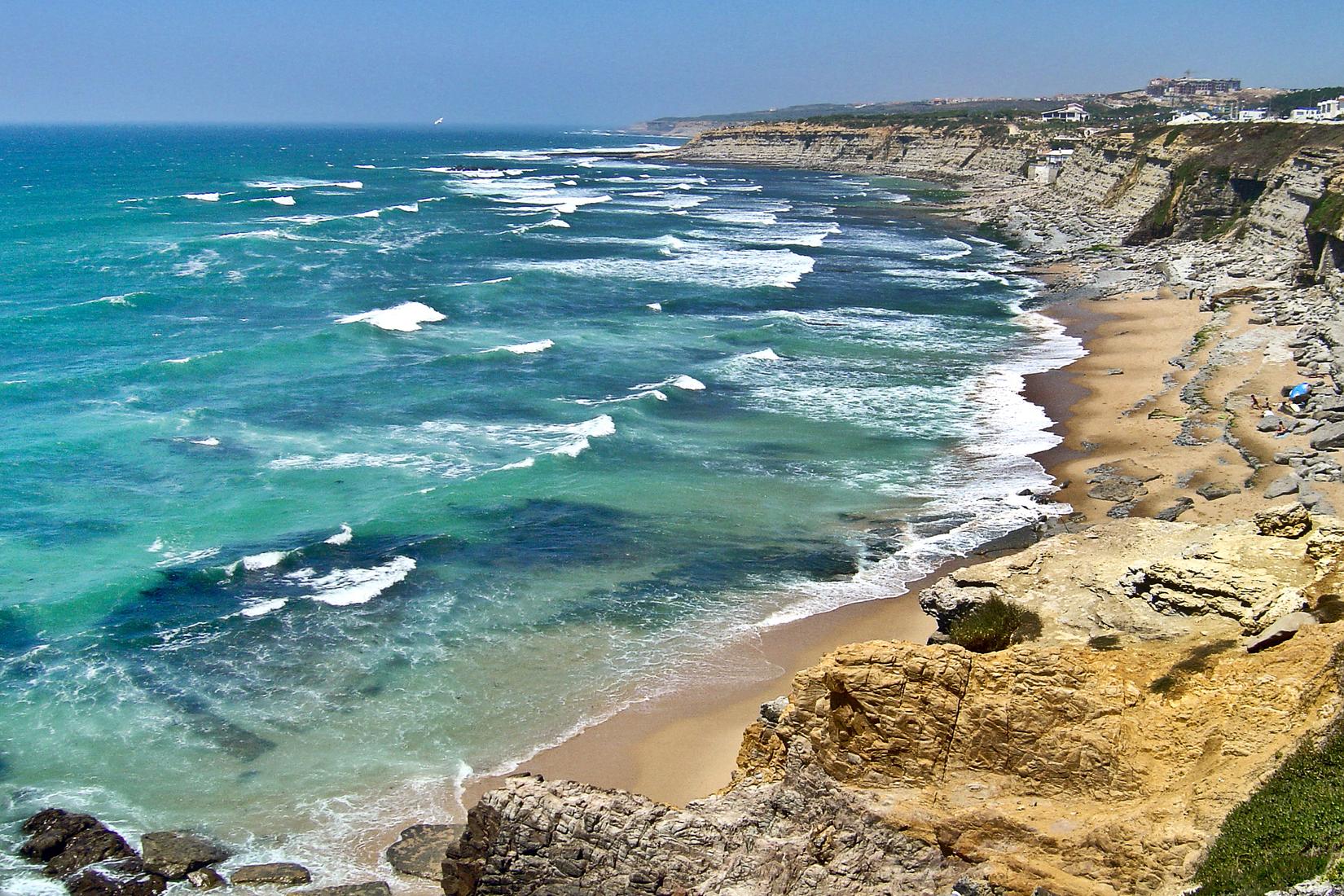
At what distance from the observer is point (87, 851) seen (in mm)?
16531

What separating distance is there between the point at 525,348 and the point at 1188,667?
3707 cm

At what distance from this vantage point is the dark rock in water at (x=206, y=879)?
15953mm

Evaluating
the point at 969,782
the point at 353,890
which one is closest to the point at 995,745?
Result: the point at 969,782

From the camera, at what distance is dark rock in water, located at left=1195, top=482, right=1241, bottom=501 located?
27.7 metres

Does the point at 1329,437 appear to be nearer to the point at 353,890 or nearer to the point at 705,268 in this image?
the point at 353,890

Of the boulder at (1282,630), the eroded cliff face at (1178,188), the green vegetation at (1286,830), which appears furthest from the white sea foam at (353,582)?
the eroded cliff face at (1178,188)

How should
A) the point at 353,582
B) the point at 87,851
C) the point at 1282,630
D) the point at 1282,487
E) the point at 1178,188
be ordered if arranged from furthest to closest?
the point at 1178,188, the point at 1282,487, the point at 353,582, the point at 87,851, the point at 1282,630

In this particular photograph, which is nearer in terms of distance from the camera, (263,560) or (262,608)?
(262,608)

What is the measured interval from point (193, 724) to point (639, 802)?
11.3 meters

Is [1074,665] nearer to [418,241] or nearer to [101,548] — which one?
[101,548]

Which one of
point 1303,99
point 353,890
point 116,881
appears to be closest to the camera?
point 353,890

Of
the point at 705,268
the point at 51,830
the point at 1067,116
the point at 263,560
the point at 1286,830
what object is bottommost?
the point at 51,830

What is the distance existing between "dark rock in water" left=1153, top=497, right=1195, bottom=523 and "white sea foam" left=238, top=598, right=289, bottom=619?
2135 centimetres

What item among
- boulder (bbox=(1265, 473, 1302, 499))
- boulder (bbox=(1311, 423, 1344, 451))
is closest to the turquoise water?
boulder (bbox=(1265, 473, 1302, 499))
